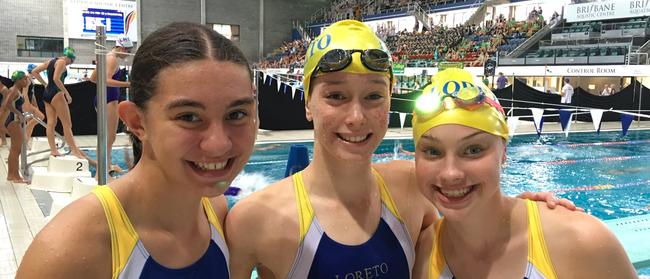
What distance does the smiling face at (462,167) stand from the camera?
1.60 m

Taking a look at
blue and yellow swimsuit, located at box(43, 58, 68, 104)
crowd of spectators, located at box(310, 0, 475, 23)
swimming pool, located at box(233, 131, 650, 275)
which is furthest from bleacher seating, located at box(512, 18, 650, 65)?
blue and yellow swimsuit, located at box(43, 58, 68, 104)

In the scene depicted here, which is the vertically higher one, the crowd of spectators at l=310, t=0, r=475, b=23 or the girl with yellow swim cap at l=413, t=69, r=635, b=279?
the crowd of spectators at l=310, t=0, r=475, b=23

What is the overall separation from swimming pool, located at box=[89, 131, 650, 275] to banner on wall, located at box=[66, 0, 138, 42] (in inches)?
790

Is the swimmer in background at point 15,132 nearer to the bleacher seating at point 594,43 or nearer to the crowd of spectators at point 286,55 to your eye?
the bleacher seating at point 594,43

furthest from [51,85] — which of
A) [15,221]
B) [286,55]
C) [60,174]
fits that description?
[286,55]

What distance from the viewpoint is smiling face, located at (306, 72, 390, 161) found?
180cm

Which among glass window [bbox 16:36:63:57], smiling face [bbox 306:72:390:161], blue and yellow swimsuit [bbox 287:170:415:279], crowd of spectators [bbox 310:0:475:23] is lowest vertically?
blue and yellow swimsuit [bbox 287:170:415:279]

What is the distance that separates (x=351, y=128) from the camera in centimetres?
178

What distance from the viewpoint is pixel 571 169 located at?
9430 millimetres

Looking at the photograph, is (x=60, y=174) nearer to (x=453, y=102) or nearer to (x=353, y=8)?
(x=453, y=102)

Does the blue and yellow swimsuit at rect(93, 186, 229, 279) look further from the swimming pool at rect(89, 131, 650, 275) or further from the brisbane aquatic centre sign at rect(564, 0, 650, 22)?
the brisbane aquatic centre sign at rect(564, 0, 650, 22)

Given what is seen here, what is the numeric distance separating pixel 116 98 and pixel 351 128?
216 inches

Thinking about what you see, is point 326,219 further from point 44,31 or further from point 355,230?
point 44,31

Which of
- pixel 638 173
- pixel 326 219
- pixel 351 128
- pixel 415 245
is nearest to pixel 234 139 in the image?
pixel 351 128
